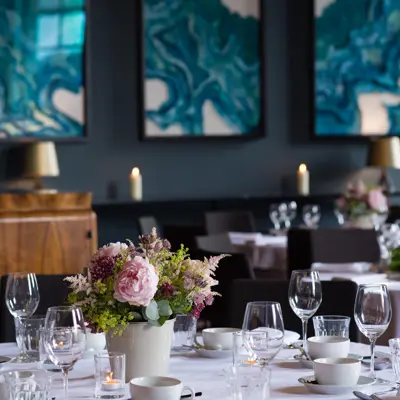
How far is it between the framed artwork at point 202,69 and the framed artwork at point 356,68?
60 centimetres

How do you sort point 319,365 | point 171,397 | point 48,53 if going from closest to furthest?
point 171,397, point 319,365, point 48,53

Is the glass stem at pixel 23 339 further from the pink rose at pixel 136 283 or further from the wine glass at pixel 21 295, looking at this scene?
the pink rose at pixel 136 283

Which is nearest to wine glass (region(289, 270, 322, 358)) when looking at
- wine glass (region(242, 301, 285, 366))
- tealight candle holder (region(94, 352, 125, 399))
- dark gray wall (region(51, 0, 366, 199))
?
wine glass (region(242, 301, 285, 366))

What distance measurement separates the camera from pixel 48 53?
7.66 meters

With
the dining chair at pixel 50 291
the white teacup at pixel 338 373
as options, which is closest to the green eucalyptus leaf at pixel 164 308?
the white teacup at pixel 338 373

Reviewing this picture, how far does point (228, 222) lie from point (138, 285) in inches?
215

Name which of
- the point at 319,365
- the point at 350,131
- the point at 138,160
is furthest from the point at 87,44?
the point at 319,365

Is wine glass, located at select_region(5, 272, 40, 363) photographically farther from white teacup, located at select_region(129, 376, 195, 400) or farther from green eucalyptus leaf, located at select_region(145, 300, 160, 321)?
white teacup, located at select_region(129, 376, 195, 400)

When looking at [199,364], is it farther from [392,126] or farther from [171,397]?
[392,126]

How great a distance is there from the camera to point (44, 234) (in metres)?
5.37

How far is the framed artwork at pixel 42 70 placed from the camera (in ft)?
24.7

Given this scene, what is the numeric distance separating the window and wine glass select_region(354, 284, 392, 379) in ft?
18.8

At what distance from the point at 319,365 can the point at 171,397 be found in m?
0.40

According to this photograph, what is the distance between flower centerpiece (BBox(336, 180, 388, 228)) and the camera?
6402 millimetres
